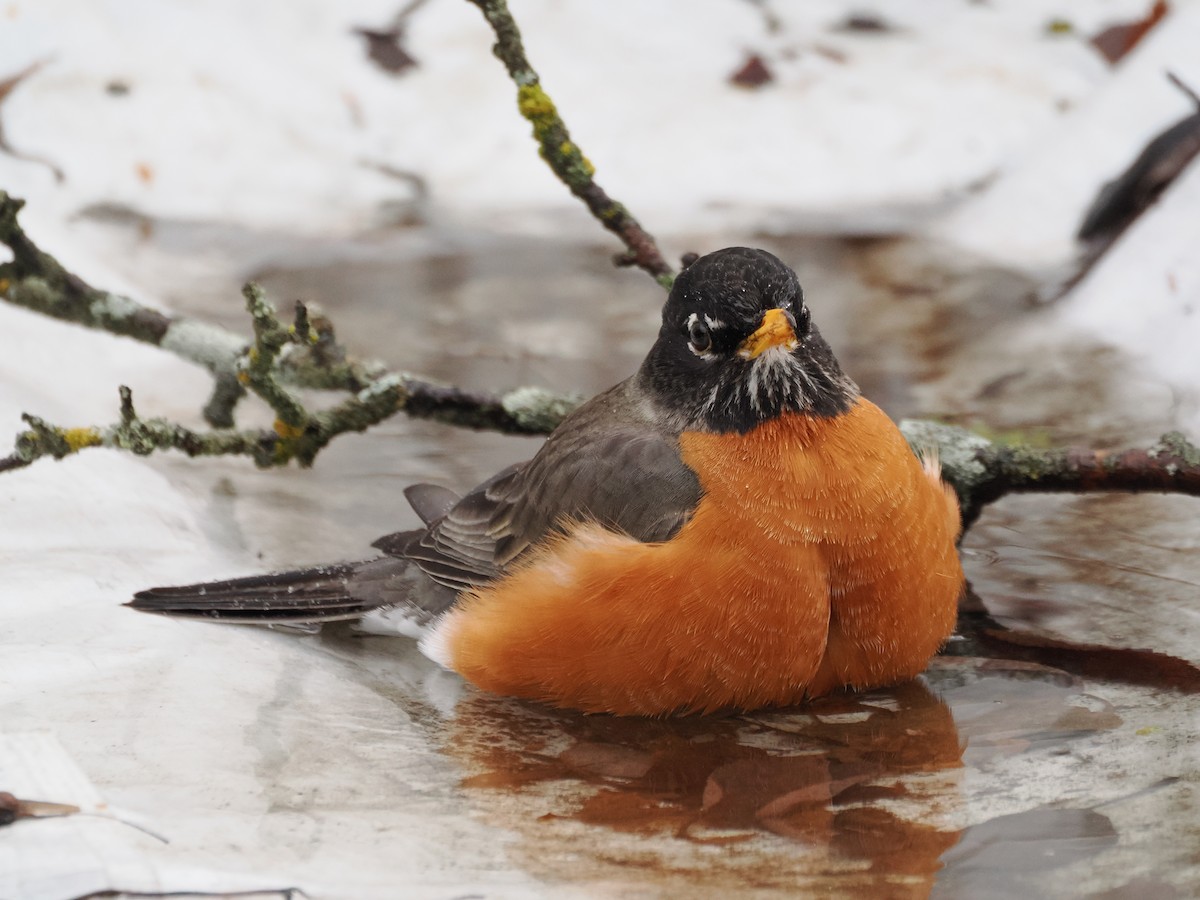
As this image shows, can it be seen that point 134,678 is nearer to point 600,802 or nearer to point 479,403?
point 600,802

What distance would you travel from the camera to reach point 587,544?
3.83 metres

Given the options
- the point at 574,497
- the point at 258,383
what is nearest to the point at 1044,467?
the point at 574,497

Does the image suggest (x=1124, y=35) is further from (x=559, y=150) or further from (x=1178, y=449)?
(x=1178, y=449)

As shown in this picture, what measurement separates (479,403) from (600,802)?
205 centimetres

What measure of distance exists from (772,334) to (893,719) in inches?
39.9

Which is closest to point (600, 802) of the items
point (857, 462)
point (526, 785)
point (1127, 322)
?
point (526, 785)

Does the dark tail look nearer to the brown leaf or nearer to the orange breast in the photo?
the orange breast

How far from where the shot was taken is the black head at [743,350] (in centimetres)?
383

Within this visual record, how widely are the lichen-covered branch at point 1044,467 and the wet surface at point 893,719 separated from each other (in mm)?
214

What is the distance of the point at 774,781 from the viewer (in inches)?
130

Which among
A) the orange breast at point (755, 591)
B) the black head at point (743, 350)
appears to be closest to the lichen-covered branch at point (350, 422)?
the black head at point (743, 350)

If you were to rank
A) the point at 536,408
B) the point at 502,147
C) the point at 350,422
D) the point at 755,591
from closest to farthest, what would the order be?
the point at 755,591, the point at 350,422, the point at 536,408, the point at 502,147

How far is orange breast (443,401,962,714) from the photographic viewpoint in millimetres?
3588

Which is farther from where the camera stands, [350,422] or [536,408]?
[536,408]
